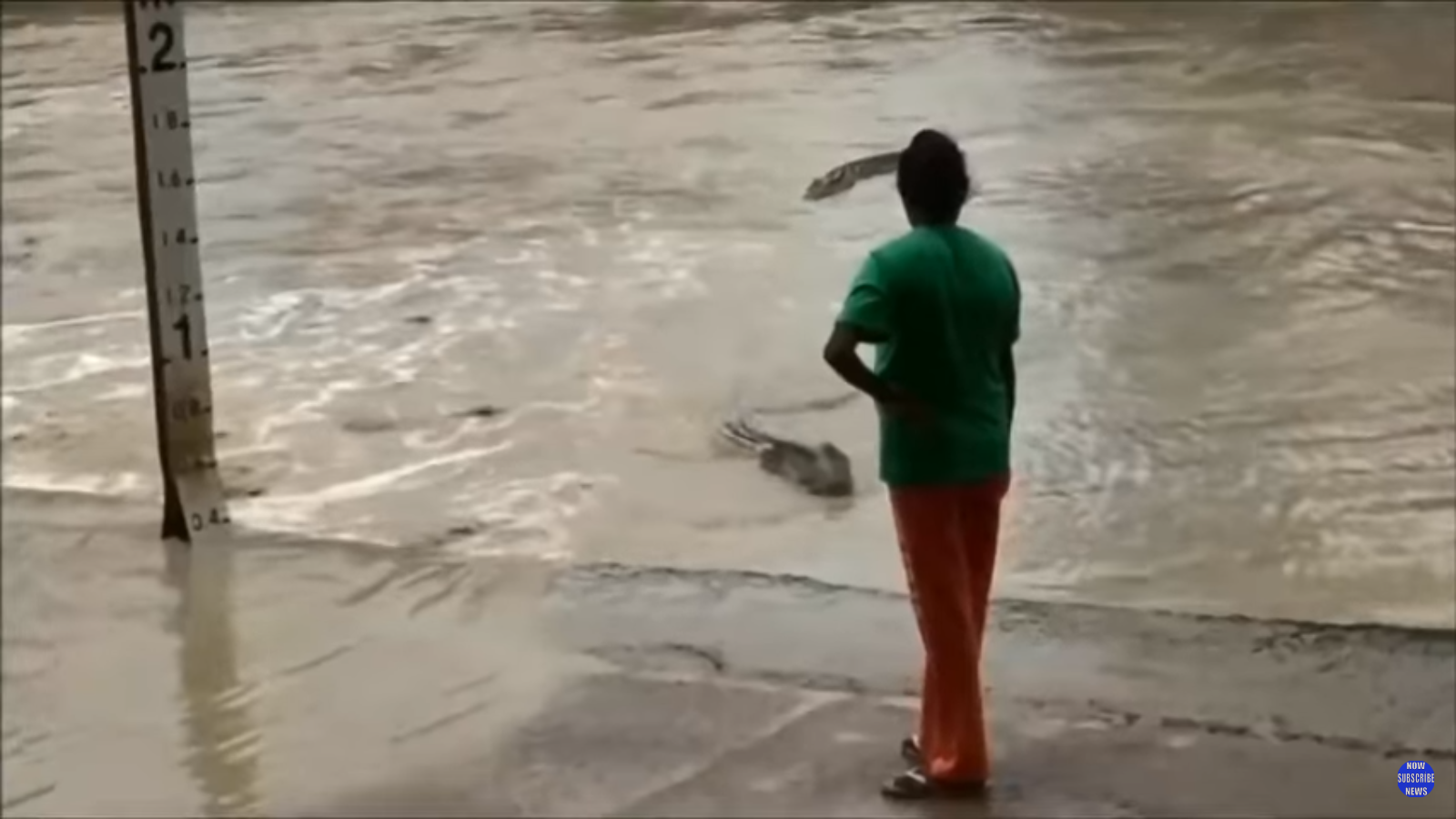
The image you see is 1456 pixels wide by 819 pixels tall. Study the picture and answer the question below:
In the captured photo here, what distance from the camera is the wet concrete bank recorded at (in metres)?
3.62

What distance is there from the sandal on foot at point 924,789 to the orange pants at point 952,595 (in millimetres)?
13

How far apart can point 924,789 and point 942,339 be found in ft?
2.63

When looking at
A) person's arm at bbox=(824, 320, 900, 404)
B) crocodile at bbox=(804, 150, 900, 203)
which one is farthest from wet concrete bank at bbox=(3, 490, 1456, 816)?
crocodile at bbox=(804, 150, 900, 203)

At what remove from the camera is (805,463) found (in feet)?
17.9

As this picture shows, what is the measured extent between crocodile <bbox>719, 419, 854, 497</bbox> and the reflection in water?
1441 millimetres

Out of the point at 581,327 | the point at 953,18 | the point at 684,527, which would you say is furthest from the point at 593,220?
the point at 953,18

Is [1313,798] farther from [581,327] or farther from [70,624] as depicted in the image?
[581,327]

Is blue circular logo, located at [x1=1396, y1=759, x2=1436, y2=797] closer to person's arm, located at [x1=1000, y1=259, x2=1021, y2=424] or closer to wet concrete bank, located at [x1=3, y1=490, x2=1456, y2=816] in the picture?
wet concrete bank, located at [x1=3, y1=490, x2=1456, y2=816]

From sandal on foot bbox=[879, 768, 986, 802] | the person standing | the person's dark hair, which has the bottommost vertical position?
sandal on foot bbox=[879, 768, 986, 802]

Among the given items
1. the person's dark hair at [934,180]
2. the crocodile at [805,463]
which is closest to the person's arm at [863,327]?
the person's dark hair at [934,180]

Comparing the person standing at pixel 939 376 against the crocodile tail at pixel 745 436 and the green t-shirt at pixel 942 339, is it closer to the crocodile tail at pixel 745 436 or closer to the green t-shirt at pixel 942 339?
the green t-shirt at pixel 942 339

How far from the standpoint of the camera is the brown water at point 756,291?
16.7ft

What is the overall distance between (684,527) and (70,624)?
4.80 ft

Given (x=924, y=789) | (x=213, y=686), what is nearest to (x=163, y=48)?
(x=213, y=686)
